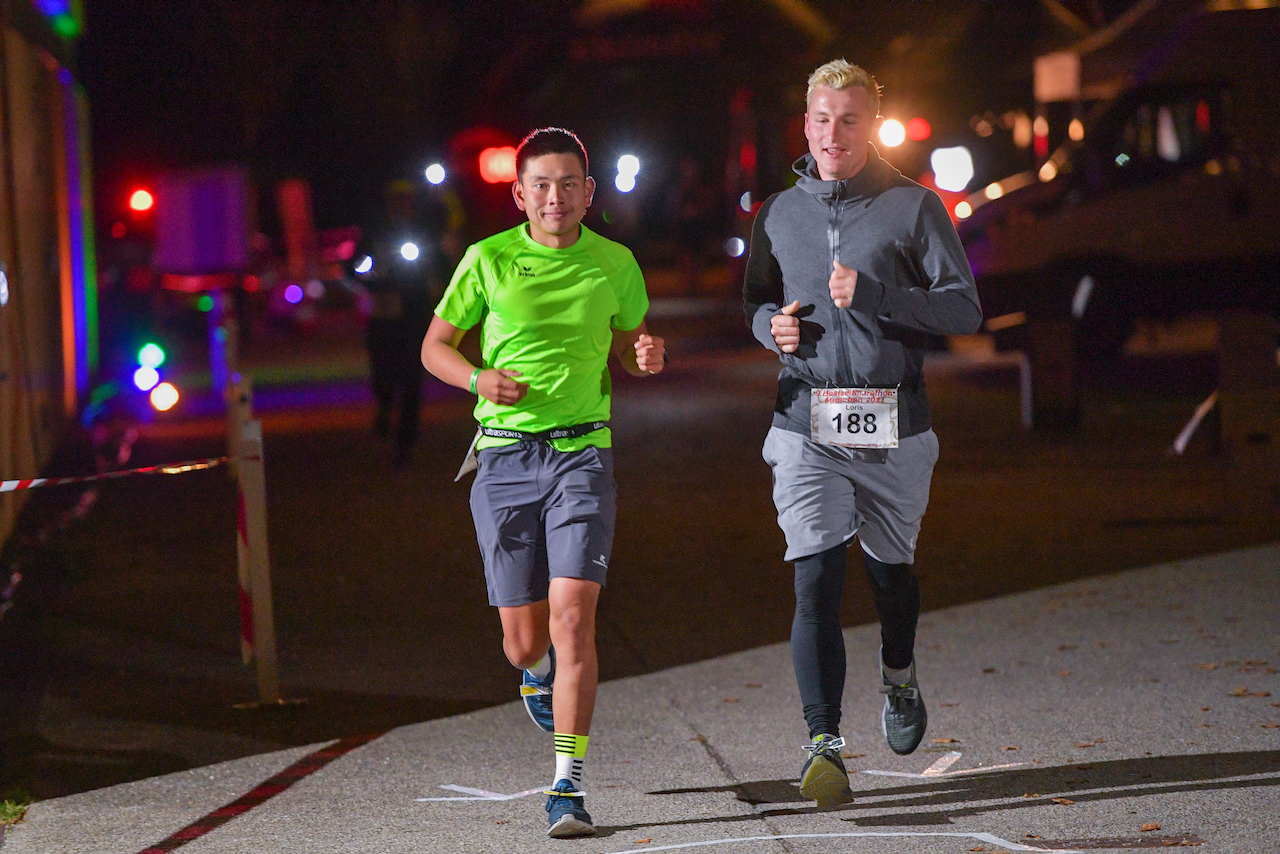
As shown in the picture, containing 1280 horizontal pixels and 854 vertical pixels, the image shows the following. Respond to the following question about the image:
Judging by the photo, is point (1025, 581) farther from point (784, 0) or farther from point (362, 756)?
point (784, 0)

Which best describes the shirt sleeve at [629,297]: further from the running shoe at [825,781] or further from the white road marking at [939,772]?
A: the white road marking at [939,772]

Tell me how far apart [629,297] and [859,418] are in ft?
2.59

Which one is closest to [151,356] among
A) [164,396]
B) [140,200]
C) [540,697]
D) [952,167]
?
[164,396]

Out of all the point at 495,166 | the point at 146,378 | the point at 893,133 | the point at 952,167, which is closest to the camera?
the point at 146,378

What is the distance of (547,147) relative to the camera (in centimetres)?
522

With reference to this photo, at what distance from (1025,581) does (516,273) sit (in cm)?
449

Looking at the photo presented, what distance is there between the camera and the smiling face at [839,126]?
520 centimetres

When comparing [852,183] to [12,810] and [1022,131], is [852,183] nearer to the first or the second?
[12,810]

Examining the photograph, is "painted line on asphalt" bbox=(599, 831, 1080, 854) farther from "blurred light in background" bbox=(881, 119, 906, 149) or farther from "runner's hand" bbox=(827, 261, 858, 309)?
"blurred light in background" bbox=(881, 119, 906, 149)

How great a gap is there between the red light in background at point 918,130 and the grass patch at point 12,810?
21989 millimetres

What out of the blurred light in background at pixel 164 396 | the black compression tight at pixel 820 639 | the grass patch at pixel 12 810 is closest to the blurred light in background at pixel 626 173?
the black compression tight at pixel 820 639

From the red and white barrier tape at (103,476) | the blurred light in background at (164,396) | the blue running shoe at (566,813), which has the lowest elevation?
the blue running shoe at (566,813)

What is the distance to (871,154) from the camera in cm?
539

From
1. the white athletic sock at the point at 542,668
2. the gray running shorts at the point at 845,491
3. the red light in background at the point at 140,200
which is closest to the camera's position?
the gray running shorts at the point at 845,491
